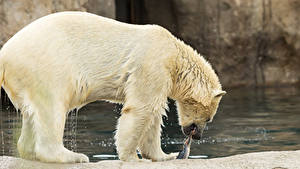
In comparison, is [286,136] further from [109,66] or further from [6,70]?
[6,70]

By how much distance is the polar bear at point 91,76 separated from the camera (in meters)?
4.86

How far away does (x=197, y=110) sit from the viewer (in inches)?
221

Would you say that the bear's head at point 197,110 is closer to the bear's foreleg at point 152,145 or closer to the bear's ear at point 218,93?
the bear's ear at point 218,93

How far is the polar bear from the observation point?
4.86 meters

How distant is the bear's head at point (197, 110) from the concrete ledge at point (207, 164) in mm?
871

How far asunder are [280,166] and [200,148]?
261 centimetres

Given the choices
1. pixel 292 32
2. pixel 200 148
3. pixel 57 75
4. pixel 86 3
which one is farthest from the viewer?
pixel 292 32

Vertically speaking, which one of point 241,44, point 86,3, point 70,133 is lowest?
point 70,133

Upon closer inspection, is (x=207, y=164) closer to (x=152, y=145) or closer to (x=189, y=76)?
(x=189, y=76)

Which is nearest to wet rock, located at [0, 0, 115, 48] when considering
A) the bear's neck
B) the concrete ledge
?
the bear's neck

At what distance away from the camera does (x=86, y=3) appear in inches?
487

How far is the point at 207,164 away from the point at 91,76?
1.26m

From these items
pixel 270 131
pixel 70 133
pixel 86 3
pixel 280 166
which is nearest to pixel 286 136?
pixel 270 131

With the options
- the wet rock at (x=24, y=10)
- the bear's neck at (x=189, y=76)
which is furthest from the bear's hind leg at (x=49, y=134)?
the wet rock at (x=24, y=10)
